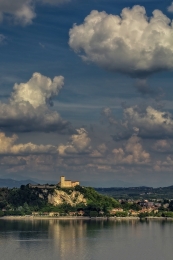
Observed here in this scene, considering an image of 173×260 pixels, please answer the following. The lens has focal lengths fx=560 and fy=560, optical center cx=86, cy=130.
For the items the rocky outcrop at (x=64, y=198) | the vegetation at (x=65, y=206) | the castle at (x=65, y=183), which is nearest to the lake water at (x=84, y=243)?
the vegetation at (x=65, y=206)

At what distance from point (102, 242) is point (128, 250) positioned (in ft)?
21.5

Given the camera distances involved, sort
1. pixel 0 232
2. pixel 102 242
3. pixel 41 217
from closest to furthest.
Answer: pixel 102 242, pixel 0 232, pixel 41 217

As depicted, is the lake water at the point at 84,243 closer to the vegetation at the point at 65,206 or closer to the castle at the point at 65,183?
the vegetation at the point at 65,206

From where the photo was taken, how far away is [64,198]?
140m

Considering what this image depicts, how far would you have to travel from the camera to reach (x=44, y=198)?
14150cm

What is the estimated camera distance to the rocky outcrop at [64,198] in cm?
14000

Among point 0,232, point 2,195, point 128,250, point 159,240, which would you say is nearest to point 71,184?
point 2,195

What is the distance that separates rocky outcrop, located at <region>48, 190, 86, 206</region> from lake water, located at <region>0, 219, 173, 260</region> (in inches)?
1774

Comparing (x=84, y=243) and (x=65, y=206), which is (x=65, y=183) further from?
(x=84, y=243)

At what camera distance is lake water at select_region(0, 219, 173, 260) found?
61944mm

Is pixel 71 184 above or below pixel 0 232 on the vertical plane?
above

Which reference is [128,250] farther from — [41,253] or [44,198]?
[44,198]

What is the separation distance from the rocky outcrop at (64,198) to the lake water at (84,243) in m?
45.1

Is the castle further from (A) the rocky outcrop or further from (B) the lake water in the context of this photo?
(B) the lake water
